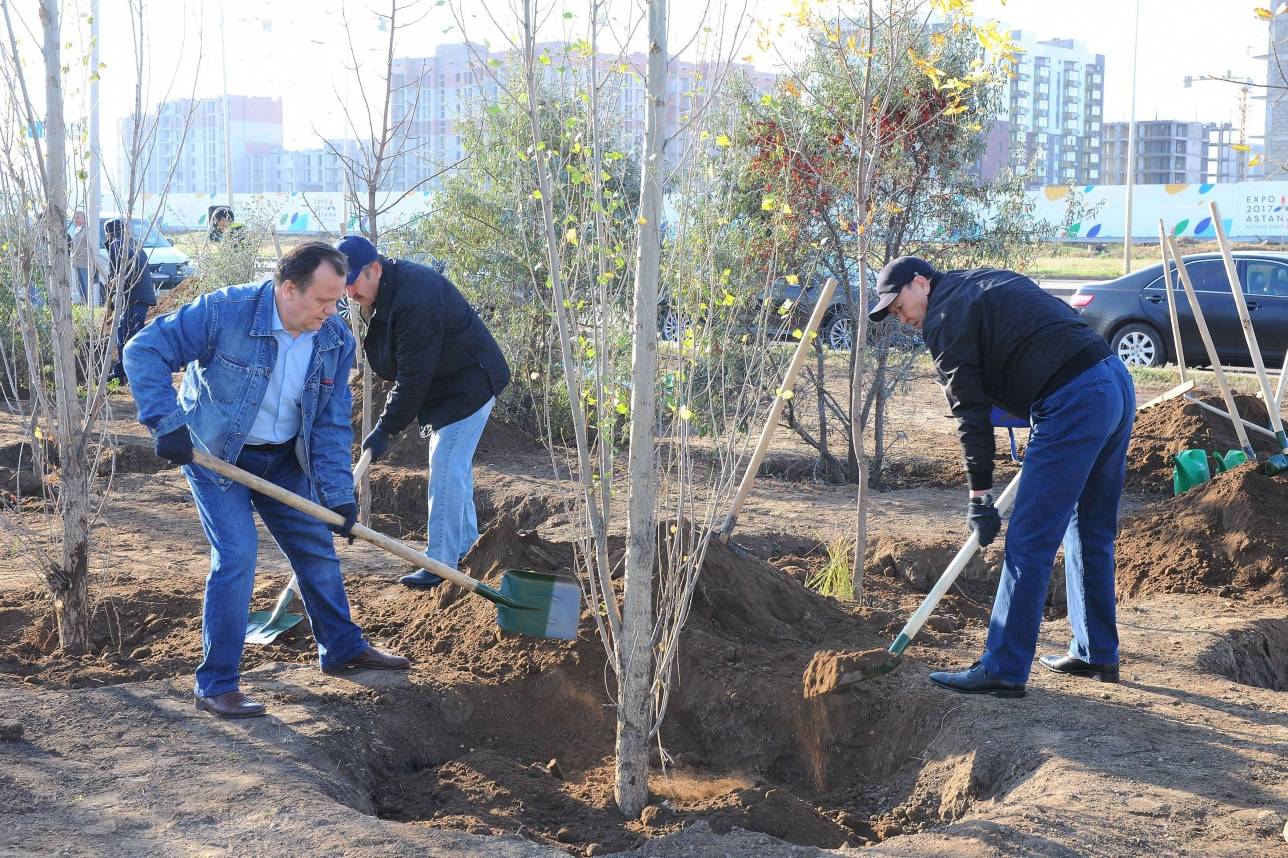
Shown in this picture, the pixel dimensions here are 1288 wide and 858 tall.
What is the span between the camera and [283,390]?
13.5 ft

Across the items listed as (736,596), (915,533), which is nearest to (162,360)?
(736,596)

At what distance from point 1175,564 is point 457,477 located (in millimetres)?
3861

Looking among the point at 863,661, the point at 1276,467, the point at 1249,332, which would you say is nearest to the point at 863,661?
the point at 863,661

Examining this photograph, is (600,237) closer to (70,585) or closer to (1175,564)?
(70,585)

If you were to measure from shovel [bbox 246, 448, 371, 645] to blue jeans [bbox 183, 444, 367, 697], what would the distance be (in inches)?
24.0

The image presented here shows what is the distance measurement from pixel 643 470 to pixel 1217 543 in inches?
174

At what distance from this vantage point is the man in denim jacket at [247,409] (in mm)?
3896

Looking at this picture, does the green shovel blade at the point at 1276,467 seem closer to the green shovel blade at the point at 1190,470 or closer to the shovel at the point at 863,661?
the green shovel blade at the point at 1190,470

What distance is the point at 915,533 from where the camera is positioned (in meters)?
7.13

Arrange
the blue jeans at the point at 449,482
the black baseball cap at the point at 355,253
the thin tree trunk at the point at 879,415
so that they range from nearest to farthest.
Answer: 1. the black baseball cap at the point at 355,253
2. the blue jeans at the point at 449,482
3. the thin tree trunk at the point at 879,415

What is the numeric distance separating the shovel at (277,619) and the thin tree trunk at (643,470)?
1.88 metres

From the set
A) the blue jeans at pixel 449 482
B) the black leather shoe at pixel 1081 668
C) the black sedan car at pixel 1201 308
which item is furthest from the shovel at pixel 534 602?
the black sedan car at pixel 1201 308

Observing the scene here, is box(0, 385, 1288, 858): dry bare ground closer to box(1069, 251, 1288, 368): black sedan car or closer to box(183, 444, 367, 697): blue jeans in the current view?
box(183, 444, 367, 697): blue jeans

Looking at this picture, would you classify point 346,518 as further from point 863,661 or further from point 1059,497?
point 1059,497
